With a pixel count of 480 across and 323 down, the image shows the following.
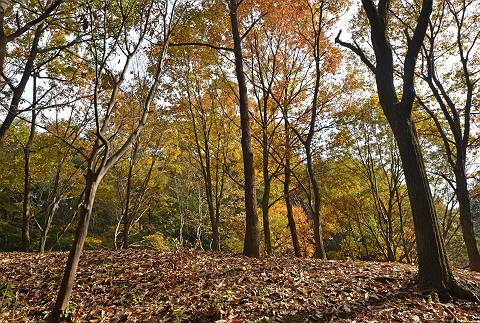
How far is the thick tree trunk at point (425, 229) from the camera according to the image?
17.5 feet

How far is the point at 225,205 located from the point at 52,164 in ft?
36.4

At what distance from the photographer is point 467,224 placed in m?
11.1

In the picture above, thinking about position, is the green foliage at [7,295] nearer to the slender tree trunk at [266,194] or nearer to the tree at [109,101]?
the tree at [109,101]

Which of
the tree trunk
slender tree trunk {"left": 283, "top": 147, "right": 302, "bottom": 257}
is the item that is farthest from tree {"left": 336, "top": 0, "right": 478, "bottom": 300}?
slender tree trunk {"left": 283, "top": 147, "right": 302, "bottom": 257}

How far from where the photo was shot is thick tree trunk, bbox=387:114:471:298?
5.34m

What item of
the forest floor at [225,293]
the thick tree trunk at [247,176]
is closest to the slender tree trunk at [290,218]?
the thick tree trunk at [247,176]

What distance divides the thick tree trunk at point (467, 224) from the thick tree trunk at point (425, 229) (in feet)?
22.6

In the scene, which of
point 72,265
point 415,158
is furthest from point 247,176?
point 72,265

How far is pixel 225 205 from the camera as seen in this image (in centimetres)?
2253

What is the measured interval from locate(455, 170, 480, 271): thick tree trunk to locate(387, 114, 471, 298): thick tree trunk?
688 centimetres

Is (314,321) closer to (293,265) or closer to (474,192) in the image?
(293,265)

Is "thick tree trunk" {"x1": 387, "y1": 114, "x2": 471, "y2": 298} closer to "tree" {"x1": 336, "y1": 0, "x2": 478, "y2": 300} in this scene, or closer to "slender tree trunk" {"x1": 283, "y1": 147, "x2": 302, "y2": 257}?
"tree" {"x1": 336, "y1": 0, "x2": 478, "y2": 300}

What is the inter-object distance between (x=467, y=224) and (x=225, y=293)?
396 inches

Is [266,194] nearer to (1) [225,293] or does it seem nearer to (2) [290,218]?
(2) [290,218]
